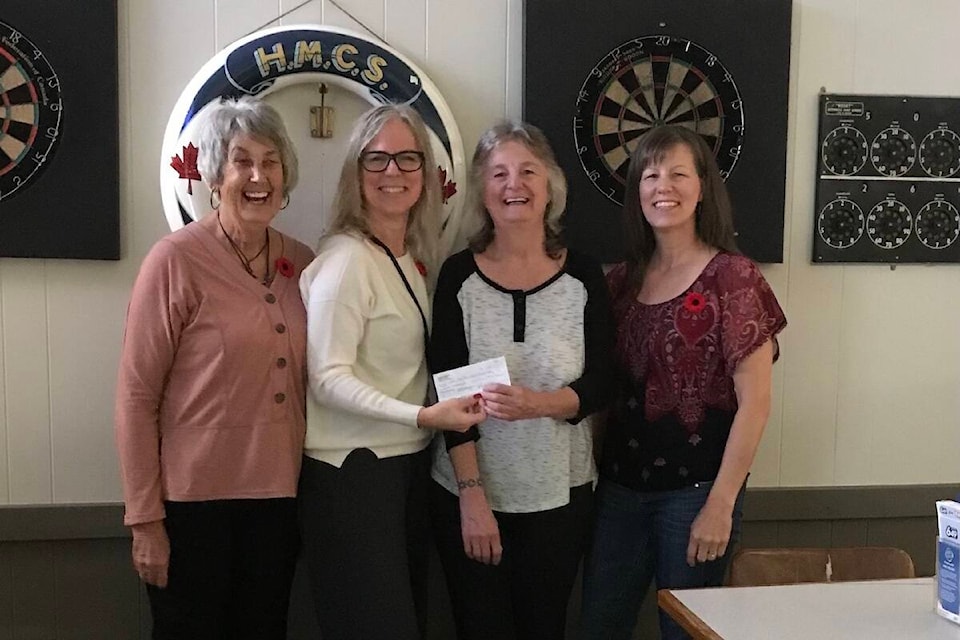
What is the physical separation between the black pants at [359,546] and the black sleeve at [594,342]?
35 centimetres

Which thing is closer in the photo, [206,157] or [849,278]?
[206,157]

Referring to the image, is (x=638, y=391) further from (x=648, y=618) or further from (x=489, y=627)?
(x=648, y=618)

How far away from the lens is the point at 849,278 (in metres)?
2.17

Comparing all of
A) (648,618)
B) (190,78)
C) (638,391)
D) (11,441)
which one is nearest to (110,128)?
(190,78)

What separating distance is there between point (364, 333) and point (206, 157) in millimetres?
433

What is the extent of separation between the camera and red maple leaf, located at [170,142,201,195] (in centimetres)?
172

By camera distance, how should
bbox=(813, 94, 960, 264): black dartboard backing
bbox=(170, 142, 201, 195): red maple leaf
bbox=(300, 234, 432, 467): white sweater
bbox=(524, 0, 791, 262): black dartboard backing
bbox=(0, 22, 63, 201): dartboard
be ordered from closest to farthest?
bbox=(300, 234, 432, 467): white sweater → bbox=(170, 142, 201, 195): red maple leaf → bbox=(0, 22, 63, 201): dartboard → bbox=(524, 0, 791, 262): black dartboard backing → bbox=(813, 94, 960, 264): black dartboard backing

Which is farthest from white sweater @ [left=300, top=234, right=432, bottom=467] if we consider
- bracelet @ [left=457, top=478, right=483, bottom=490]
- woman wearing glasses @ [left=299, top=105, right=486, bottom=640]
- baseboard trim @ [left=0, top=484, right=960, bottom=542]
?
baseboard trim @ [left=0, top=484, right=960, bottom=542]

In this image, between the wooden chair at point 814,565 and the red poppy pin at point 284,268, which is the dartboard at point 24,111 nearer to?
the red poppy pin at point 284,268

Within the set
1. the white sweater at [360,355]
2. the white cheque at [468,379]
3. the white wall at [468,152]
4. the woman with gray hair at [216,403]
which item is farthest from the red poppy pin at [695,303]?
the woman with gray hair at [216,403]

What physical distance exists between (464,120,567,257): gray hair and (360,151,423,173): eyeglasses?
6.5 inches

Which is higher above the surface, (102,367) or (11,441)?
(102,367)

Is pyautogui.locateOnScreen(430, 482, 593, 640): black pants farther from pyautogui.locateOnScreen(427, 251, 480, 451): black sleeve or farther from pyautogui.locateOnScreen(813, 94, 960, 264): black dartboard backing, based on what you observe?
pyautogui.locateOnScreen(813, 94, 960, 264): black dartboard backing

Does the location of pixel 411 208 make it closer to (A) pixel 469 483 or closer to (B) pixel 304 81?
(B) pixel 304 81
